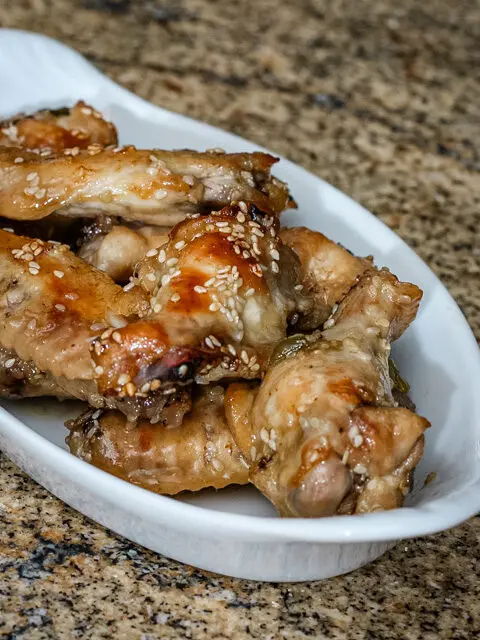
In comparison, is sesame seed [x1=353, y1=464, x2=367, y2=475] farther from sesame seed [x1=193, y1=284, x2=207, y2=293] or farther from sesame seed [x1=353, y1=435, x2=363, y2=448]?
sesame seed [x1=193, y1=284, x2=207, y2=293]

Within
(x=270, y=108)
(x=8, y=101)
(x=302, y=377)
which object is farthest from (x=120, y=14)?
(x=302, y=377)

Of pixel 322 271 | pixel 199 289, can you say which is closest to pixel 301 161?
pixel 322 271

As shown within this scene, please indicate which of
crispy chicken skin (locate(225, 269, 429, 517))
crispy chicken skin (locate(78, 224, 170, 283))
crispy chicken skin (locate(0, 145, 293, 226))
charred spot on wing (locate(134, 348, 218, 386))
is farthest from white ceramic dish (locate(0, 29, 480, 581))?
crispy chicken skin (locate(0, 145, 293, 226))

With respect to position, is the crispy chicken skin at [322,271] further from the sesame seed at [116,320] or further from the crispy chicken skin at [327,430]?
the sesame seed at [116,320]

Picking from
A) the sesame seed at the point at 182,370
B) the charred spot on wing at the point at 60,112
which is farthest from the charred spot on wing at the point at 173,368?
the charred spot on wing at the point at 60,112

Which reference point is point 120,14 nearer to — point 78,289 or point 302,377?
point 78,289

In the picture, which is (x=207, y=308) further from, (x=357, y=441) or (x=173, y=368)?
(x=357, y=441)
